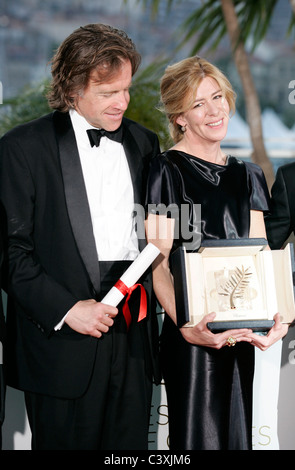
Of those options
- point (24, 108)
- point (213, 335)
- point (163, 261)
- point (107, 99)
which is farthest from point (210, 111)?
point (24, 108)

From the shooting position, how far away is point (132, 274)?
1816 millimetres

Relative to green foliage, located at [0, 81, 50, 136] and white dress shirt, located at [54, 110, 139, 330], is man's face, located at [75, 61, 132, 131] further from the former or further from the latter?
green foliage, located at [0, 81, 50, 136]

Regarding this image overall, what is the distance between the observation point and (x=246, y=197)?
6.82ft

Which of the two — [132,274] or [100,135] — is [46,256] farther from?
[100,135]

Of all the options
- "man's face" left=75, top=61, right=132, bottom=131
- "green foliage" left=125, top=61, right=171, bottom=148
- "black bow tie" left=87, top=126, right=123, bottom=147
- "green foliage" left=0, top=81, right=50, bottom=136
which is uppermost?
"green foliage" left=0, top=81, right=50, bottom=136

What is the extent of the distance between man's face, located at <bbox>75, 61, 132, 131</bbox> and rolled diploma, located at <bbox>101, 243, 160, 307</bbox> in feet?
1.37

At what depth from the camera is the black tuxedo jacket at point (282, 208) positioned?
2191 millimetres

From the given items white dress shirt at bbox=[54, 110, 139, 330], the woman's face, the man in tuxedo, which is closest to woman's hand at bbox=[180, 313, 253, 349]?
the man in tuxedo

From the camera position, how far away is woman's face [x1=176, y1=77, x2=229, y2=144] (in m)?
2.05

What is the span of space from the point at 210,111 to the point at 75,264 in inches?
25.8

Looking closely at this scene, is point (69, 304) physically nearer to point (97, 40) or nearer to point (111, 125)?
point (111, 125)

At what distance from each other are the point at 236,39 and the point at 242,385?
947 cm
